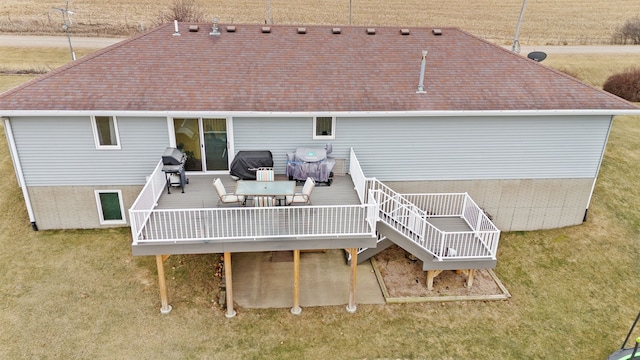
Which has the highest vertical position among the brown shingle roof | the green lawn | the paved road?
the brown shingle roof

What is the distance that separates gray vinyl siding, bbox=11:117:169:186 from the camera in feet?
38.0

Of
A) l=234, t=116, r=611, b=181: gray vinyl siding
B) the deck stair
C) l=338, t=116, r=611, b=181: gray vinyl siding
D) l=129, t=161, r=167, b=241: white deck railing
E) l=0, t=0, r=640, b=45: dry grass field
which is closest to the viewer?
l=129, t=161, r=167, b=241: white deck railing

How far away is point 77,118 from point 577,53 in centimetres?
4159

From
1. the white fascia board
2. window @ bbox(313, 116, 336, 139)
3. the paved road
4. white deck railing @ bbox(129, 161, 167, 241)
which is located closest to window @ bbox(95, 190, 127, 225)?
white deck railing @ bbox(129, 161, 167, 241)

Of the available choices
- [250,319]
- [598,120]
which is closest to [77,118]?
[250,319]

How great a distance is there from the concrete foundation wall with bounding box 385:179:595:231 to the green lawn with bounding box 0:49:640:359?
3.52ft

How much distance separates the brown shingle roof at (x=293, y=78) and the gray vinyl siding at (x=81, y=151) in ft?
1.97

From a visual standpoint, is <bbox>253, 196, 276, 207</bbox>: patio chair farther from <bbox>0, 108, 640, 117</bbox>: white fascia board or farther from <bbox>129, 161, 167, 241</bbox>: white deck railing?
<bbox>0, 108, 640, 117</bbox>: white fascia board

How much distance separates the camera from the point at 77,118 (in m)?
11.5

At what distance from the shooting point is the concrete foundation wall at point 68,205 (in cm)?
1244

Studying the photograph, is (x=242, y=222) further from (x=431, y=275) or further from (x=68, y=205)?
(x=68, y=205)

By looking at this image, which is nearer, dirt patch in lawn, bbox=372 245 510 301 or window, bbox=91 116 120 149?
dirt patch in lawn, bbox=372 245 510 301

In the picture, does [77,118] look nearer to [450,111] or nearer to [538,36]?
[450,111]

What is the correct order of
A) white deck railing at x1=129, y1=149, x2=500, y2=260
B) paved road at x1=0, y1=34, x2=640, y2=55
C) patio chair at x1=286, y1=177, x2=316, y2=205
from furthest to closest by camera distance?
1. paved road at x1=0, y1=34, x2=640, y2=55
2. patio chair at x1=286, y1=177, x2=316, y2=205
3. white deck railing at x1=129, y1=149, x2=500, y2=260
